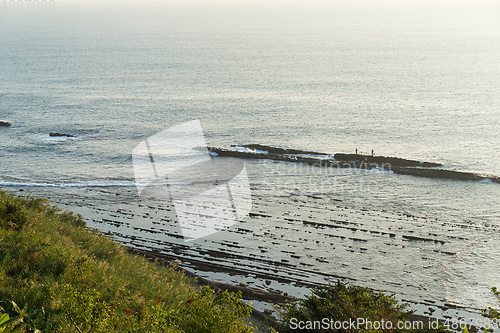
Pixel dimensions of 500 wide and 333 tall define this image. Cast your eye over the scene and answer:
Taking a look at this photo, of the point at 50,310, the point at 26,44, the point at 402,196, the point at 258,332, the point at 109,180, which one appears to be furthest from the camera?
the point at 26,44

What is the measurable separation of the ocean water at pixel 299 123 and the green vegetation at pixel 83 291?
12.6 m

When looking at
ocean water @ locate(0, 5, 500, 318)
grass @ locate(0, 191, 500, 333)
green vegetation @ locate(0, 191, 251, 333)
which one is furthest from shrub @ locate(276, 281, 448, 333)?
ocean water @ locate(0, 5, 500, 318)

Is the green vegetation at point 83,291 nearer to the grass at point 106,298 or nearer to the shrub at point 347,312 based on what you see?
the grass at point 106,298

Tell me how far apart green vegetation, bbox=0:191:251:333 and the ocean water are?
12.6 m

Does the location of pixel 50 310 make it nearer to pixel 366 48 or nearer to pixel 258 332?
pixel 258 332

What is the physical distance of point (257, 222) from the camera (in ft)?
107

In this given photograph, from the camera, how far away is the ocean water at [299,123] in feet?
117

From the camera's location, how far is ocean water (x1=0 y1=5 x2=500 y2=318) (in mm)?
35531

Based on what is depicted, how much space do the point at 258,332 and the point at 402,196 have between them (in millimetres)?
28983

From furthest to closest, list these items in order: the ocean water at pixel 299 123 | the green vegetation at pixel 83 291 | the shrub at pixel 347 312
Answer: the ocean water at pixel 299 123
the shrub at pixel 347 312
the green vegetation at pixel 83 291

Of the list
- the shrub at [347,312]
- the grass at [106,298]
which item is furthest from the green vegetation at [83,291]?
the shrub at [347,312]

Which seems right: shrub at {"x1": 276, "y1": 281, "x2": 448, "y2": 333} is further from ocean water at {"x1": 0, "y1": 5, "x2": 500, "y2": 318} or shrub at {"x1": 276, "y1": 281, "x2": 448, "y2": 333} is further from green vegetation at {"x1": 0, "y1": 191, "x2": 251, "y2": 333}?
ocean water at {"x1": 0, "y1": 5, "x2": 500, "y2": 318}

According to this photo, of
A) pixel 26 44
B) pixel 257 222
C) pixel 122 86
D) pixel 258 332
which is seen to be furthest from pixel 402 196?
pixel 26 44

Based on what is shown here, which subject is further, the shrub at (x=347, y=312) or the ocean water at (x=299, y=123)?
the ocean water at (x=299, y=123)
